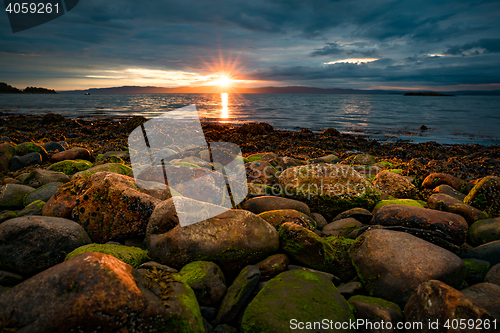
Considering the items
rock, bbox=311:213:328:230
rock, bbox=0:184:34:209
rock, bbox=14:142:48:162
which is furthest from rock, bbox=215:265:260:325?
rock, bbox=14:142:48:162

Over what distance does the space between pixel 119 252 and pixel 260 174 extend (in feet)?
14.0

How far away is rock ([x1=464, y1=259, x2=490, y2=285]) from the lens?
3.56 m

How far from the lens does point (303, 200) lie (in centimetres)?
580

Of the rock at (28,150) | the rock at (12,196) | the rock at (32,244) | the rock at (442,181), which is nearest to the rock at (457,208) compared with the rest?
the rock at (442,181)

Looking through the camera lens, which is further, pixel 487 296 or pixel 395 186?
pixel 395 186

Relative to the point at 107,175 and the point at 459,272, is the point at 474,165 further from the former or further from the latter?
the point at 107,175

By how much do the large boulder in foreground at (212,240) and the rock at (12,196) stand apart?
3.93m

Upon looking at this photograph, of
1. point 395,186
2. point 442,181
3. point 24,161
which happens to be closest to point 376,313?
point 395,186

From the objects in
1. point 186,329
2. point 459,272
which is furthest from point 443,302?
point 186,329

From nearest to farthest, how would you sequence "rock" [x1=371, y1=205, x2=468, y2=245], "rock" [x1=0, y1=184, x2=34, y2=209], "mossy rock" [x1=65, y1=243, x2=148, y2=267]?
"mossy rock" [x1=65, y1=243, x2=148, y2=267] < "rock" [x1=371, y1=205, x2=468, y2=245] < "rock" [x1=0, y1=184, x2=34, y2=209]

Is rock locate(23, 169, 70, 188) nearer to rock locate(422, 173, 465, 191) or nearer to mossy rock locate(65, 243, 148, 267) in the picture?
mossy rock locate(65, 243, 148, 267)

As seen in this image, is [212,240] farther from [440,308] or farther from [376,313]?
[440,308]

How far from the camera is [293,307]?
2.69m

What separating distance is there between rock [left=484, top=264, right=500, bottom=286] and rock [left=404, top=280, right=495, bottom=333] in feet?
4.83
